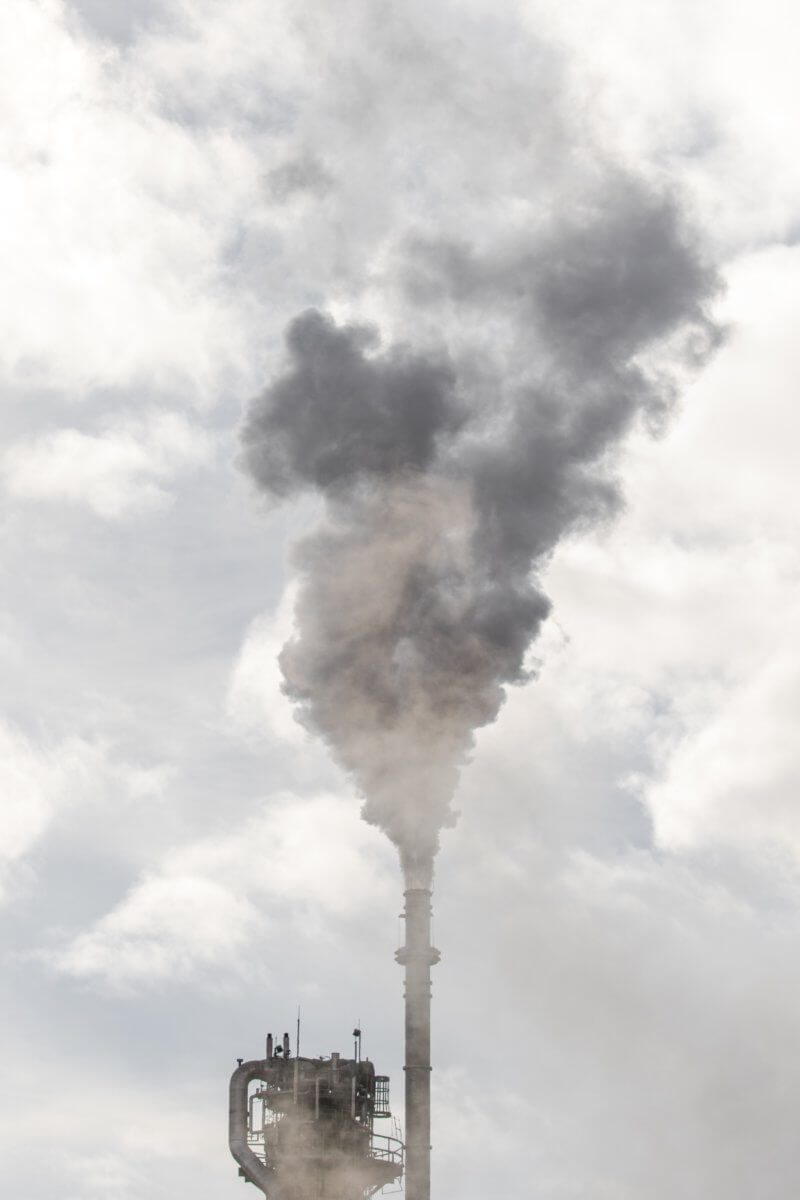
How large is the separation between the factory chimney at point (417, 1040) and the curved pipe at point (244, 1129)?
6.72m

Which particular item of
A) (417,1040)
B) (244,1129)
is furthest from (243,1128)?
(417,1040)

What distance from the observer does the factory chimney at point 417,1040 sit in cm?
6862

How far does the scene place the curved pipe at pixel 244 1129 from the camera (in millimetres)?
71500

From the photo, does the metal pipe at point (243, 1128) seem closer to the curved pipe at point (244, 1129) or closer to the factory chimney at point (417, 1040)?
the curved pipe at point (244, 1129)

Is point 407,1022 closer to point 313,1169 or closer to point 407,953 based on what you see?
point 407,953

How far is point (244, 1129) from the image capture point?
240 feet

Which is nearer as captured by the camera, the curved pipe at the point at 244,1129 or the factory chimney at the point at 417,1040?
the factory chimney at the point at 417,1040

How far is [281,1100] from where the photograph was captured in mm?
72938

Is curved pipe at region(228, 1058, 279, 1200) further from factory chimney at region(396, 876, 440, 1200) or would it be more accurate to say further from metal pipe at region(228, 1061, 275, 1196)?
factory chimney at region(396, 876, 440, 1200)

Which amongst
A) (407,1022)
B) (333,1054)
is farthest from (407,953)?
(333,1054)

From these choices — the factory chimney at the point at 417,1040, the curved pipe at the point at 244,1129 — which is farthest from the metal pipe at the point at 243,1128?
the factory chimney at the point at 417,1040

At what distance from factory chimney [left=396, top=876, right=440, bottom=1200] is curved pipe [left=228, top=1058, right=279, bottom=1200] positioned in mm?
6719

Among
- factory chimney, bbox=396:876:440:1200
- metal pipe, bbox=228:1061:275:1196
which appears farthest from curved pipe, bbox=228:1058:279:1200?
factory chimney, bbox=396:876:440:1200

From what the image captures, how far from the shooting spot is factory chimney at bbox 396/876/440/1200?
68.6 m
